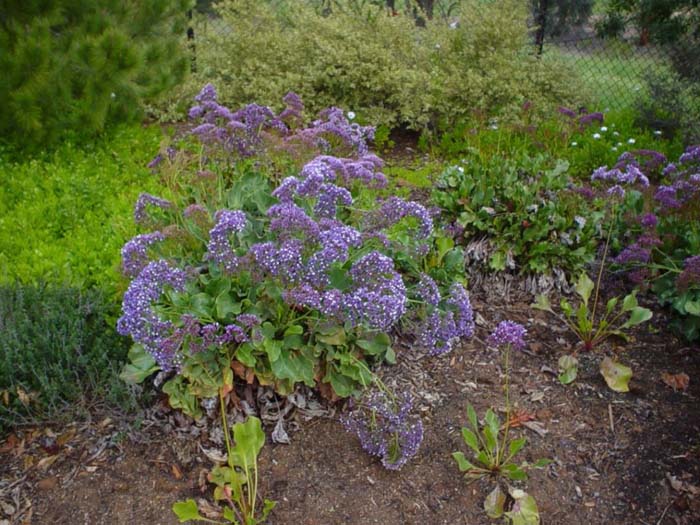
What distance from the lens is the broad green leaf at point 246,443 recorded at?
233 centimetres

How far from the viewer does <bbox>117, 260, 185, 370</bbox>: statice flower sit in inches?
89.6

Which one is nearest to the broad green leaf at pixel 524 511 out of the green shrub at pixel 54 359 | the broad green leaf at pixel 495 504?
the broad green leaf at pixel 495 504

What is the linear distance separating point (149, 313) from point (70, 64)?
10.8ft

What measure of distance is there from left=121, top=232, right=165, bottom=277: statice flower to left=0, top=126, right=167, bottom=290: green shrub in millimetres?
384

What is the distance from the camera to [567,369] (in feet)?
9.83

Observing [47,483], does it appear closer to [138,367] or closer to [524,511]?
[138,367]

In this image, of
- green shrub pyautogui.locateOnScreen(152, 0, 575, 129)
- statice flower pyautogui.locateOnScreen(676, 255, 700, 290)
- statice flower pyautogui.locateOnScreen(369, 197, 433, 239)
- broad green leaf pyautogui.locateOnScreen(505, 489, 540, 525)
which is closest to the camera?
broad green leaf pyautogui.locateOnScreen(505, 489, 540, 525)

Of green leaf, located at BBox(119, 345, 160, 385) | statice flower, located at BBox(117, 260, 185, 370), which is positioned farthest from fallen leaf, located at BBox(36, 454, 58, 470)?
statice flower, located at BBox(117, 260, 185, 370)

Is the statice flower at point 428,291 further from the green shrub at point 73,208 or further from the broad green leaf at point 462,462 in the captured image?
the green shrub at point 73,208

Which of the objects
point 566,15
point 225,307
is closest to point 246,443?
point 225,307

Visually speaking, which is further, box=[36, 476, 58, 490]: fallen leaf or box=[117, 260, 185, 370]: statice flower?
box=[36, 476, 58, 490]: fallen leaf

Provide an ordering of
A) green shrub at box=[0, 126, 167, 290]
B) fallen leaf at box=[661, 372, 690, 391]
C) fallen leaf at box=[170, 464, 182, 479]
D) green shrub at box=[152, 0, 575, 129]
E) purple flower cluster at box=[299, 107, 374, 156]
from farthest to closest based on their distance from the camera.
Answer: green shrub at box=[152, 0, 575, 129], green shrub at box=[0, 126, 167, 290], purple flower cluster at box=[299, 107, 374, 156], fallen leaf at box=[661, 372, 690, 391], fallen leaf at box=[170, 464, 182, 479]

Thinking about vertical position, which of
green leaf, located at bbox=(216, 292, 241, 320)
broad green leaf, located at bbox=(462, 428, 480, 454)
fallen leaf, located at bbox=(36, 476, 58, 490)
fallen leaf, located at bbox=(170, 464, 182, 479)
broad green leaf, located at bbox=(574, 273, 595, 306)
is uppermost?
green leaf, located at bbox=(216, 292, 241, 320)

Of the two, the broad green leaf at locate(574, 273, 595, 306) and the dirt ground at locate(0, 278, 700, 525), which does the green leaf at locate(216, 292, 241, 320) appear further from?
the broad green leaf at locate(574, 273, 595, 306)
